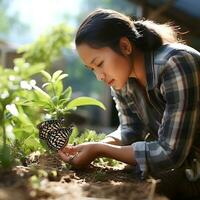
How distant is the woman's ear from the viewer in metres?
1.95

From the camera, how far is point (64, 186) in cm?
147

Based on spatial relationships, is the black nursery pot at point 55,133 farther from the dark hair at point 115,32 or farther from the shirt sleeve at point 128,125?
the shirt sleeve at point 128,125

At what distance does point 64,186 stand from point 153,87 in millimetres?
627

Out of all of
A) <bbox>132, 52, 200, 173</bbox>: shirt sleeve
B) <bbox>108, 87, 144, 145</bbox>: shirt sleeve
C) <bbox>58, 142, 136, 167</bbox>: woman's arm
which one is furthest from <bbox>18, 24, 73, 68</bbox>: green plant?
<bbox>132, 52, 200, 173</bbox>: shirt sleeve

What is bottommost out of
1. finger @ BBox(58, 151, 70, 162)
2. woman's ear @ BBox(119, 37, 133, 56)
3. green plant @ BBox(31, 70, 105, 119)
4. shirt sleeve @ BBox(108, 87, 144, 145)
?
finger @ BBox(58, 151, 70, 162)

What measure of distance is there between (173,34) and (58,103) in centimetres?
55

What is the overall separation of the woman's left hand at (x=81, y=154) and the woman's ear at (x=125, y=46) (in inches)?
14.1

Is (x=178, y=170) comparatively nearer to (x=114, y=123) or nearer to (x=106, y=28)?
(x=106, y=28)

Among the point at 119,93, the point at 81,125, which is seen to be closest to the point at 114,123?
the point at 81,125

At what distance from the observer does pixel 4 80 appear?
1448 millimetres

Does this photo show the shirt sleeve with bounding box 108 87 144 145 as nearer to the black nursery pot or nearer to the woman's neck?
the woman's neck

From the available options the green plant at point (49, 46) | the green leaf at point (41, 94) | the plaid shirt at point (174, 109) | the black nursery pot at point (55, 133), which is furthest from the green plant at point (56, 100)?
the green plant at point (49, 46)

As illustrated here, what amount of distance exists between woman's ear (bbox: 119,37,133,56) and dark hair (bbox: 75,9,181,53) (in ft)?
0.05

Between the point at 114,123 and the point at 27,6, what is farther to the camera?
the point at 27,6
